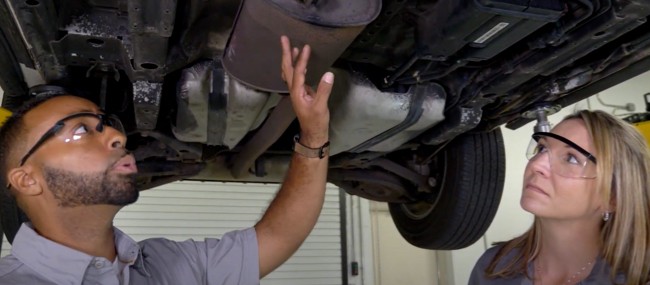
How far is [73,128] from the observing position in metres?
1.28

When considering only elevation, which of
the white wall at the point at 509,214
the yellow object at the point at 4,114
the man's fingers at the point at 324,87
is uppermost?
the yellow object at the point at 4,114

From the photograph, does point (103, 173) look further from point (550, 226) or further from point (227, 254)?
point (550, 226)

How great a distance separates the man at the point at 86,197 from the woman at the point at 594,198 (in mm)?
547

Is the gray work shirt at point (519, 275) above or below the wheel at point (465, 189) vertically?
below

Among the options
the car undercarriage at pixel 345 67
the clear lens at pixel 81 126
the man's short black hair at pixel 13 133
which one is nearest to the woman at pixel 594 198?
the car undercarriage at pixel 345 67

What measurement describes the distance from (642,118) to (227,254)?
2999 mm

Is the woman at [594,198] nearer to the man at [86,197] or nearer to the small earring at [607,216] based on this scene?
the small earring at [607,216]

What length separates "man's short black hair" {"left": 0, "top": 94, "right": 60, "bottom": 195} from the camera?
1286mm

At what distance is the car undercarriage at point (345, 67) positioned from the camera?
1073mm

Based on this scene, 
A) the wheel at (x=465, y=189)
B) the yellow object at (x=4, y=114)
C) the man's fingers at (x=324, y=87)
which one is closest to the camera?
the man's fingers at (x=324, y=87)

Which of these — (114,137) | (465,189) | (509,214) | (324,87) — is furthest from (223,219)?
(324,87)

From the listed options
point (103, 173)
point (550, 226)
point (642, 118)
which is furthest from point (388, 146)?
point (642, 118)

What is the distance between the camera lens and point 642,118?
3.35m

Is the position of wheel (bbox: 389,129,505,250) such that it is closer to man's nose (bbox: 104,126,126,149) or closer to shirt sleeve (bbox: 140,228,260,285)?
shirt sleeve (bbox: 140,228,260,285)
